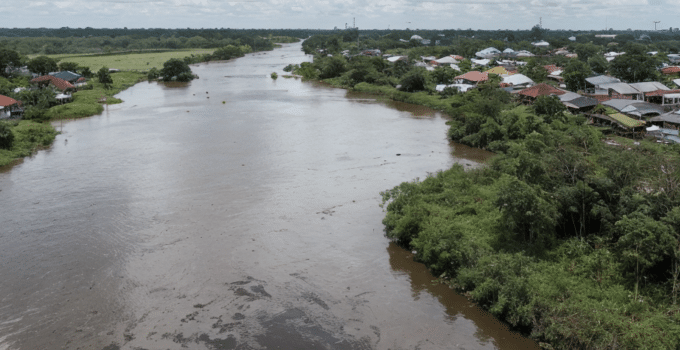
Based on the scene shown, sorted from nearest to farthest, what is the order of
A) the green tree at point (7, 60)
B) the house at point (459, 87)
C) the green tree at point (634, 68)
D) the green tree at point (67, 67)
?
the green tree at point (634, 68) → the house at point (459, 87) → the green tree at point (7, 60) → the green tree at point (67, 67)

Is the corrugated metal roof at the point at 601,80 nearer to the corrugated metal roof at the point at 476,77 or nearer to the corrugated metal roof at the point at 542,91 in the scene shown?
the corrugated metal roof at the point at 542,91

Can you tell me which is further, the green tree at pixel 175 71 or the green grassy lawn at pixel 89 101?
the green tree at pixel 175 71

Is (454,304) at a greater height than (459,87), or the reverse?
(459,87)

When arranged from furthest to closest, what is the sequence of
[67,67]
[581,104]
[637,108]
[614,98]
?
1. [67,67]
2. [614,98]
3. [581,104]
4. [637,108]

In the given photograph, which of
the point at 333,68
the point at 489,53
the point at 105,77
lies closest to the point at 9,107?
the point at 105,77

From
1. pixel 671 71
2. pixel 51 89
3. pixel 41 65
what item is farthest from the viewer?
pixel 41 65

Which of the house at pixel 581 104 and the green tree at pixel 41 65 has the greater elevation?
the green tree at pixel 41 65

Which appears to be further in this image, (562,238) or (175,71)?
(175,71)

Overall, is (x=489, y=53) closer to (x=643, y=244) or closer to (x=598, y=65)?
(x=598, y=65)

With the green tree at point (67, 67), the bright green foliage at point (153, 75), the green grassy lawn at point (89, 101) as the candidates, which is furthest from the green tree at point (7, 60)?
the bright green foliage at point (153, 75)
